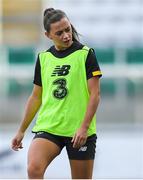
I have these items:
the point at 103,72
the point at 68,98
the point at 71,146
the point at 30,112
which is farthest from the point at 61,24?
the point at 103,72

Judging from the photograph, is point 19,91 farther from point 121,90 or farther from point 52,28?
point 52,28

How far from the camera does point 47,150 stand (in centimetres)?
393

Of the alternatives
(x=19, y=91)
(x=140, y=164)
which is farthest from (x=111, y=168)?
(x=19, y=91)

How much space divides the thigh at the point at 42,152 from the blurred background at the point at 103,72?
5.02 meters

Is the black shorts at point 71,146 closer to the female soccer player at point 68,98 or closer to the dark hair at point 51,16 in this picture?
the female soccer player at point 68,98

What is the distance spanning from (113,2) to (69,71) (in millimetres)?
9395

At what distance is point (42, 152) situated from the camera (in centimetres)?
390

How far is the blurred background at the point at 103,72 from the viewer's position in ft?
30.2

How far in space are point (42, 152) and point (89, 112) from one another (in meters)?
0.32

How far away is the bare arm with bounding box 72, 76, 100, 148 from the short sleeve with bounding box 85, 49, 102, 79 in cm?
2

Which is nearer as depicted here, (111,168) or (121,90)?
(111,168)

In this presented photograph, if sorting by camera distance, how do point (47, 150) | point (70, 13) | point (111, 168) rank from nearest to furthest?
point (47, 150) < point (111, 168) < point (70, 13)

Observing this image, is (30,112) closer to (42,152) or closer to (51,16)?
(42,152)

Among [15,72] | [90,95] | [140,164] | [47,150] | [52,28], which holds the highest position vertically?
[52,28]
